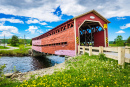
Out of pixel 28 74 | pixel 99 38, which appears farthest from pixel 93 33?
pixel 28 74

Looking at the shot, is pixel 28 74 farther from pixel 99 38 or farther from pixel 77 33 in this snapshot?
pixel 99 38

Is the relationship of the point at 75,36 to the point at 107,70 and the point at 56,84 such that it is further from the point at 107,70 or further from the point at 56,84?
the point at 56,84

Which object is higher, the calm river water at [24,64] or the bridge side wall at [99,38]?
the bridge side wall at [99,38]

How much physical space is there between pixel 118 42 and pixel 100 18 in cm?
3443

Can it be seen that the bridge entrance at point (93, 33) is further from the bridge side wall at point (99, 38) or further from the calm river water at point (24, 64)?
the calm river water at point (24, 64)

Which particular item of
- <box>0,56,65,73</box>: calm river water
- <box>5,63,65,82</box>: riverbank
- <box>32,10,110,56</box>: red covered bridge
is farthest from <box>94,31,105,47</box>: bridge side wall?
<box>0,56,65,73</box>: calm river water

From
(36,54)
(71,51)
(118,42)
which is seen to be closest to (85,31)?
(71,51)

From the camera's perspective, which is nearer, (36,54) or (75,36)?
(75,36)

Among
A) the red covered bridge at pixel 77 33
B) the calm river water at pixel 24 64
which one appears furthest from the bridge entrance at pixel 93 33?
the calm river water at pixel 24 64

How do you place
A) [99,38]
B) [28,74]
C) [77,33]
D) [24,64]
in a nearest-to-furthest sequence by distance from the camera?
[28,74] → [77,33] → [99,38] → [24,64]

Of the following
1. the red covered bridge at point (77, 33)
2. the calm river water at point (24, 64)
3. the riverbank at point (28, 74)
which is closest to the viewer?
the riverbank at point (28, 74)

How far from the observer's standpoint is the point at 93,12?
12.0 meters

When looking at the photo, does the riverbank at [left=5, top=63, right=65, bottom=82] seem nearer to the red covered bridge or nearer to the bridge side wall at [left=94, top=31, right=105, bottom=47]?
the red covered bridge

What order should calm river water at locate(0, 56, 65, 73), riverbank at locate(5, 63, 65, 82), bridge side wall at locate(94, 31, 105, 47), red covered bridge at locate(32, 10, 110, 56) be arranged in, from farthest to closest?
calm river water at locate(0, 56, 65, 73) < bridge side wall at locate(94, 31, 105, 47) < red covered bridge at locate(32, 10, 110, 56) < riverbank at locate(5, 63, 65, 82)
